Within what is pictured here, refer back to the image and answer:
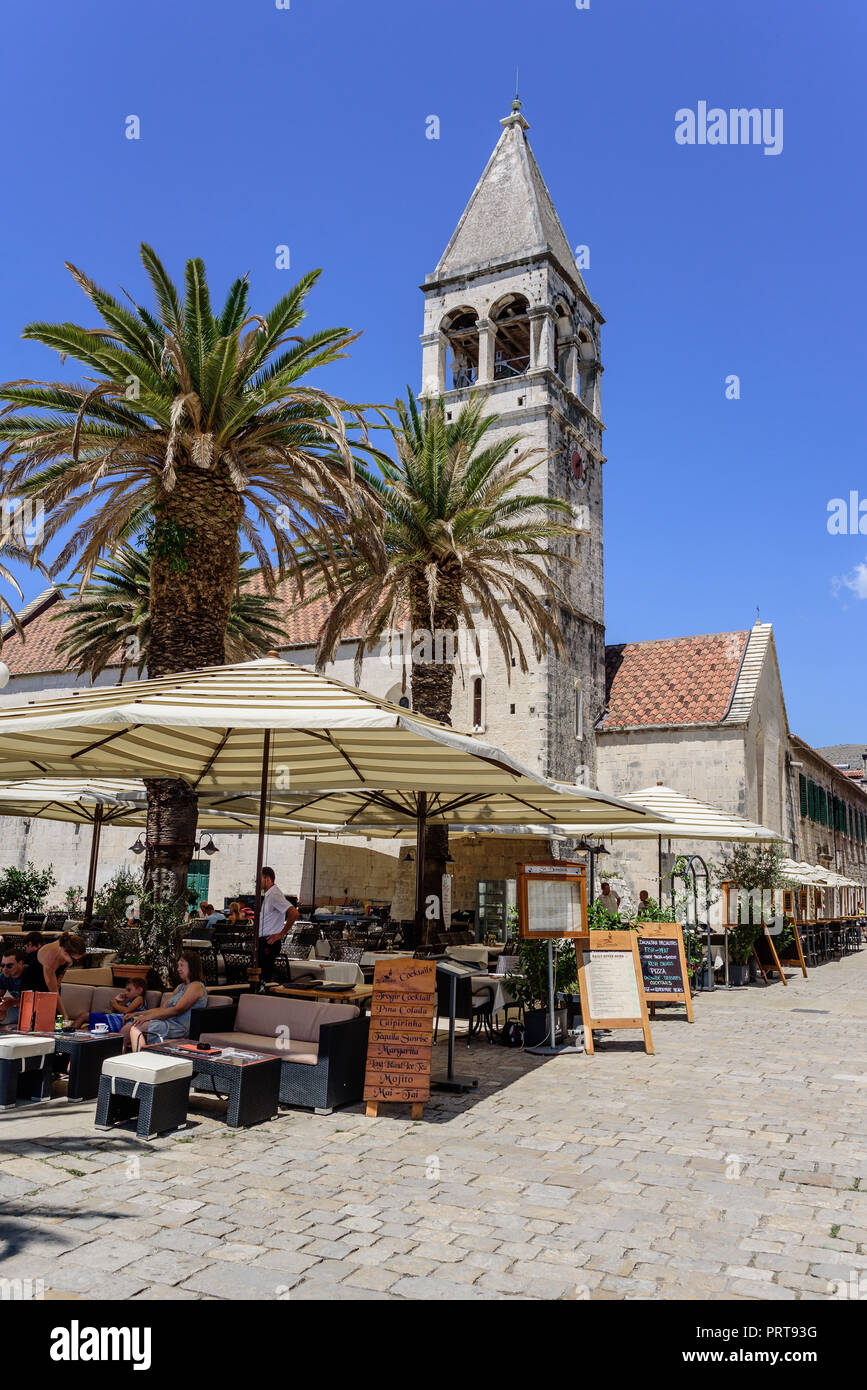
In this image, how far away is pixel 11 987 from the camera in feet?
33.2

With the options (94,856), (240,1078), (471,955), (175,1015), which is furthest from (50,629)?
(240,1078)

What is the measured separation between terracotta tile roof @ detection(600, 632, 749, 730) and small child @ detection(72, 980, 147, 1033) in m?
24.7

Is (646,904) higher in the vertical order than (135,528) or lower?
lower

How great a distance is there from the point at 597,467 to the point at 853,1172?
1232 inches

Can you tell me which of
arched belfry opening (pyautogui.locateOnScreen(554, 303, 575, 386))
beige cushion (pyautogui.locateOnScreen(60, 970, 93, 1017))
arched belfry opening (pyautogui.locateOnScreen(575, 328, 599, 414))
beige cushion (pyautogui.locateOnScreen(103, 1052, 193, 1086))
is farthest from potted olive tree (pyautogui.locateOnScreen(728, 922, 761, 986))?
arched belfry opening (pyautogui.locateOnScreen(575, 328, 599, 414))

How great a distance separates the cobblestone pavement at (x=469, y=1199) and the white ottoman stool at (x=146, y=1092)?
0.56 feet

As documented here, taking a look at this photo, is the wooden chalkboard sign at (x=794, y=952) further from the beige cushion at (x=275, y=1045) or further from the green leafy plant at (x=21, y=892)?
the green leafy plant at (x=21, y=892)

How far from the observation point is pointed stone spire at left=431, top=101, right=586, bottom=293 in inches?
1300

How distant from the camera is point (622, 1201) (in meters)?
5.55

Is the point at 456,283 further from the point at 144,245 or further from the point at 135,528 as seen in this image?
the point at 144,245

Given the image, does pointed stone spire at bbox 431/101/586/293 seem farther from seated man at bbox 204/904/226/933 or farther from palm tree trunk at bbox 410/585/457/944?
seated man at bbox 204/904/226/933

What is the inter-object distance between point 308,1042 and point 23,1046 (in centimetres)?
226

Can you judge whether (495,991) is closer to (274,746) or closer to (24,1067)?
(274,746)
